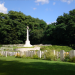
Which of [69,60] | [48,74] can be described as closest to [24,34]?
[69,60]

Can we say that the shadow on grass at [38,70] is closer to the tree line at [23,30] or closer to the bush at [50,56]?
the bush at [50,56]

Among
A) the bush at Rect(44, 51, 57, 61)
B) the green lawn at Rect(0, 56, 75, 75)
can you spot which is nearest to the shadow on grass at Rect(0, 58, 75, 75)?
the green lawn at Rect(0, 56, 75, 75)

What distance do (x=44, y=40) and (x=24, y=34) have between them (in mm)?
10805

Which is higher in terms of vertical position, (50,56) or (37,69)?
(50,56)

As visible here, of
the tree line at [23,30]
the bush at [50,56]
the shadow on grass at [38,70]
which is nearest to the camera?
the shadow on grass at [38,70]

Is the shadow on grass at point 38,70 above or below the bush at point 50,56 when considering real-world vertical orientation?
below

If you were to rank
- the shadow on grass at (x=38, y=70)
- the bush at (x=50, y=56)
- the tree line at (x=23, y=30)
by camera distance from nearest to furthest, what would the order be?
1. the shadow on grass at (x=38, y=70)
2. the bush at (x=50, y=56)
3. the tree line at (x=23, y=30)

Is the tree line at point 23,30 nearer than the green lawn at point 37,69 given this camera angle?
No

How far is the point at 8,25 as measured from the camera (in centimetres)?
5031

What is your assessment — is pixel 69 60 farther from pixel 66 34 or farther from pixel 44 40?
pixel 44 40

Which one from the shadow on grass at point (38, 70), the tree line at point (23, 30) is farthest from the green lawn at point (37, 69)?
the tree line at point (23, 30)

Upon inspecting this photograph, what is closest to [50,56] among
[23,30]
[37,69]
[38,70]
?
[37,69]

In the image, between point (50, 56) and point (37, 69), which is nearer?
point (37, 69)

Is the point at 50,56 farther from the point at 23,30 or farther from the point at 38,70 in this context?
the point at 23,30
